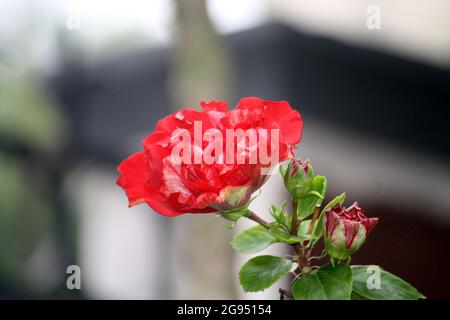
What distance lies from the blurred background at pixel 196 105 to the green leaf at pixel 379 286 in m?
0.20

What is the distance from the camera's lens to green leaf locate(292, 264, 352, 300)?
52 cm

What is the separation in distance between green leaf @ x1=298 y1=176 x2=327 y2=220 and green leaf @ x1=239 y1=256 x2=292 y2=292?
4 cm

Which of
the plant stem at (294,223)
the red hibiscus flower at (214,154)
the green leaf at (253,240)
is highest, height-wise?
the red hibiscus flower at (214,154)

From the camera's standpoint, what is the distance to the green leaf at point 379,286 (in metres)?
0.53

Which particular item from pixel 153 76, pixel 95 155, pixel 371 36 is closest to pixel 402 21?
pixel 371 36

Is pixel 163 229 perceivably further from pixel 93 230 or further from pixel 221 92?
pixel 221 92
